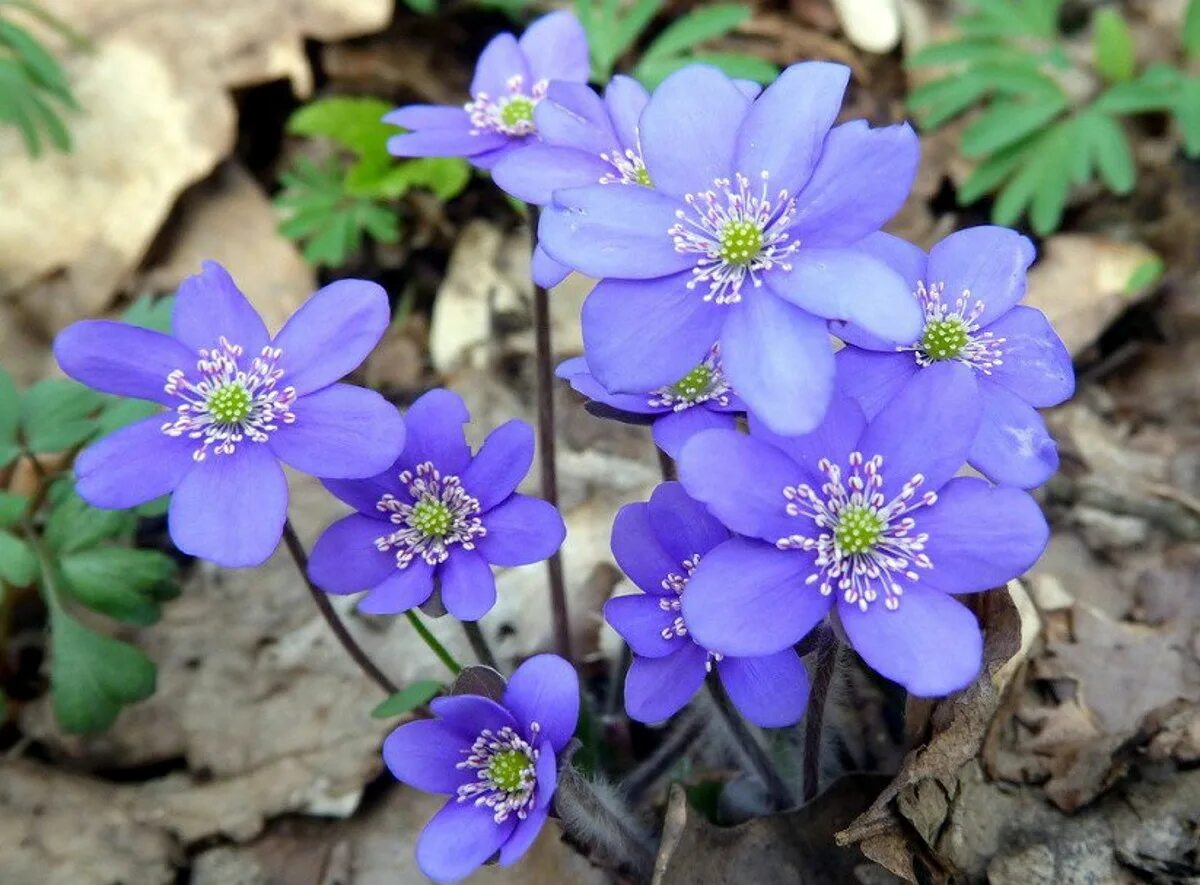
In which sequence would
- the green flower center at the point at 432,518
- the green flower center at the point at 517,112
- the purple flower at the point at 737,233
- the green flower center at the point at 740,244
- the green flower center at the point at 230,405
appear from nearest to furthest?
the purple flower at the point at 737,233 < the green flower center at the point at 740,244 < the green flower center at the point at 230,405 < the green flower center at the point at 432,518 < the green flower center at the point at 517,112

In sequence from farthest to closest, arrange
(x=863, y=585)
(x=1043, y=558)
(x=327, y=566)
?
(x=1043, y=558) → (x=327, y=566) → (x=863, y=585)

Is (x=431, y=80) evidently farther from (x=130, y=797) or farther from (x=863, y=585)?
(x=863, y=585)

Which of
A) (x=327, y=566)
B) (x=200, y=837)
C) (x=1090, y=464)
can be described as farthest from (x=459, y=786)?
(x=1090, y=464)

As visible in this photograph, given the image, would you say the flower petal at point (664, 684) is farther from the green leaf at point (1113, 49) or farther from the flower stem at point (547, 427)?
the green leaf at point (1113, 49)

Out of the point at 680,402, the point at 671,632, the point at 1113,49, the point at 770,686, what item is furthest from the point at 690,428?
the point at 1113,49

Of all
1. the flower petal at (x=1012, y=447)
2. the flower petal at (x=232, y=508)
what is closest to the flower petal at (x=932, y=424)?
the flower petal at (x=1012, y=447)

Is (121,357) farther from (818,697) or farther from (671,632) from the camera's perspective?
(818,697)
